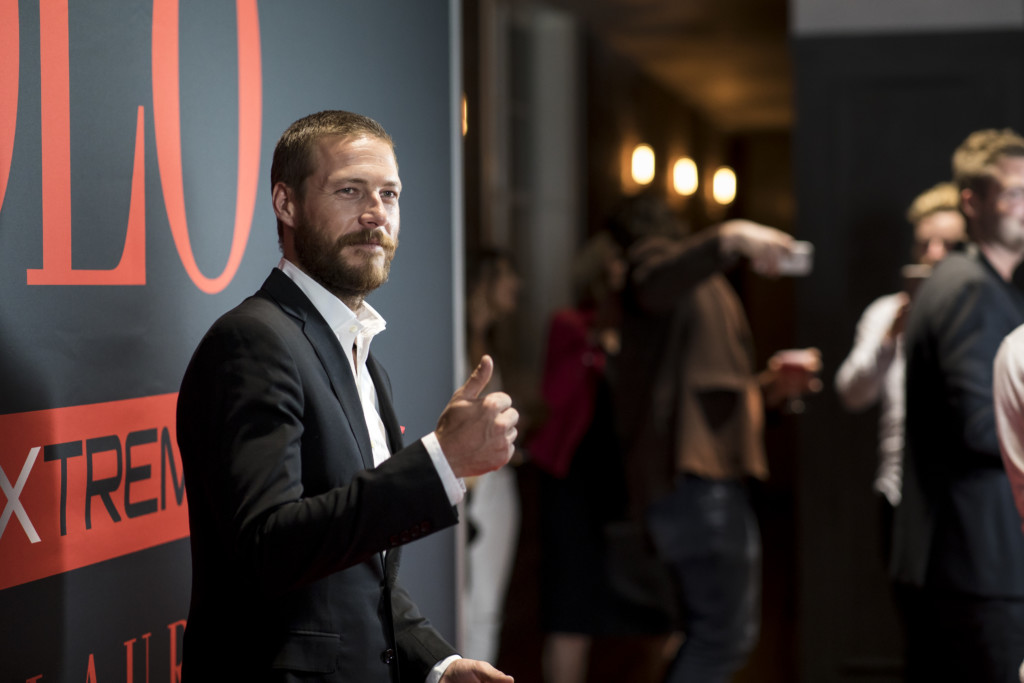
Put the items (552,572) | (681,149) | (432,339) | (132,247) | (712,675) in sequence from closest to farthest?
(132,247)
(432,339)
(712,675)
(552,572)
(681,149)

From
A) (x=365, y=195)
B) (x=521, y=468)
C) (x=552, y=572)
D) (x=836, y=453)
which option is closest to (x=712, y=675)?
(x=552, y=572)

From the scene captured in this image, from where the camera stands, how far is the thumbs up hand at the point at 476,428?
111 cm

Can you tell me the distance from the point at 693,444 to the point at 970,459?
3.03ft

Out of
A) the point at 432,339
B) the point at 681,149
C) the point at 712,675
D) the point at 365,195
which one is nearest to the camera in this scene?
the point at 365,195

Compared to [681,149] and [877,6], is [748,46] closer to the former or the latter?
[681,149]

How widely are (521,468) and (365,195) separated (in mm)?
4636

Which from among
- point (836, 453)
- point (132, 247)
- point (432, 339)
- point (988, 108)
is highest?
point (988, 108)

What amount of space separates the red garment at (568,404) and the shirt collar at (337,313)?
88.2 inches

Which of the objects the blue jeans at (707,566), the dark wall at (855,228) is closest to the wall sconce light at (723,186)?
the dark wall at (855,228)

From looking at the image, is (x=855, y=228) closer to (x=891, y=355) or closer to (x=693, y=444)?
(x=891, y=355)

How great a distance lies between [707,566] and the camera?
3.06m

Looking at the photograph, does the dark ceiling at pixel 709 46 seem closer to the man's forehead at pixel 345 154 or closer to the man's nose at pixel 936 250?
the man's nose at pixel 936 250

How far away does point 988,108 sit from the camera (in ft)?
13.0

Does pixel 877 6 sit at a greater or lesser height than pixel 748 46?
lesser
